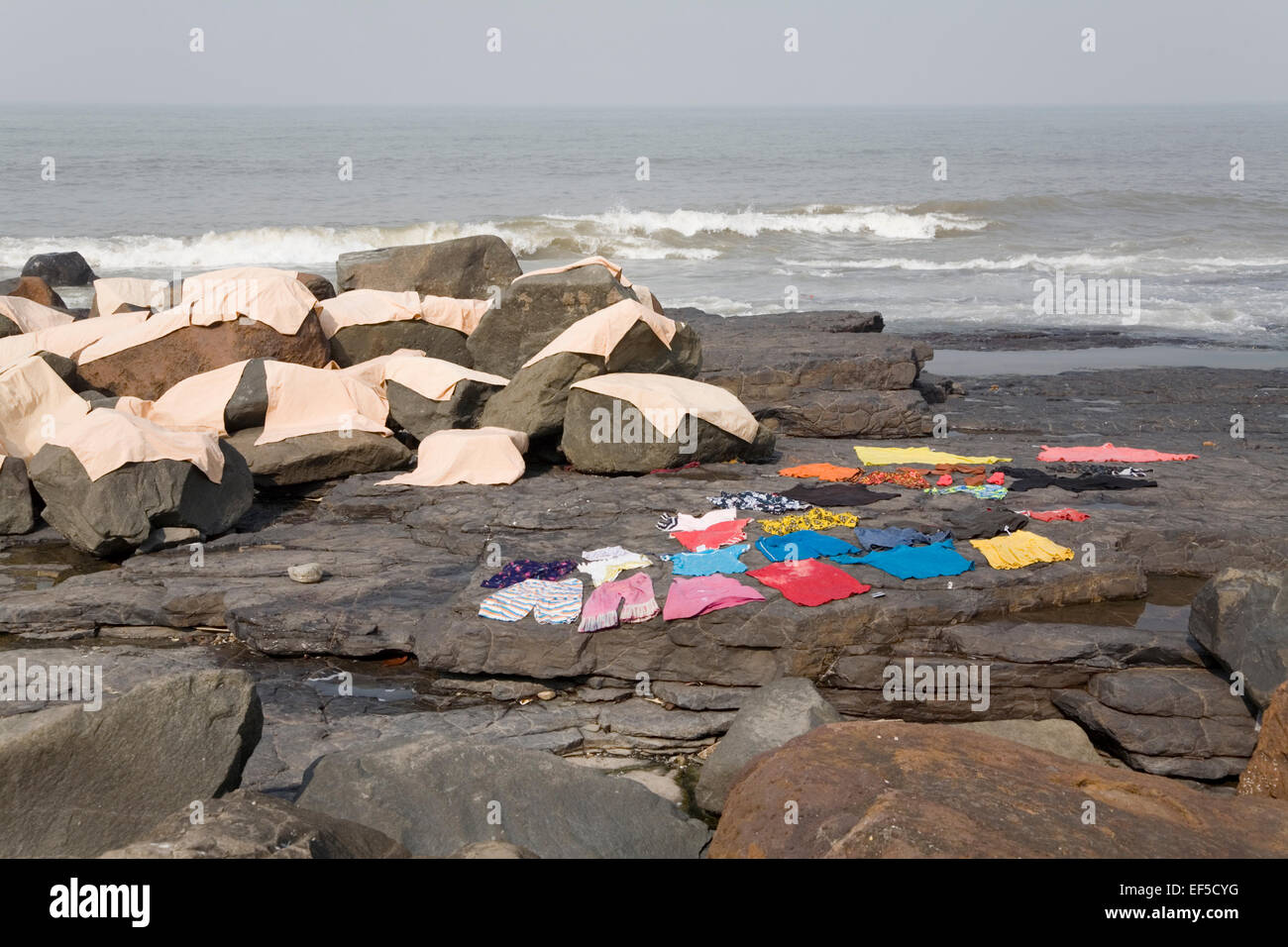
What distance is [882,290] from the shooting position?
2548 cm

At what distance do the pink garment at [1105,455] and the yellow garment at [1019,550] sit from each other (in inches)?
121

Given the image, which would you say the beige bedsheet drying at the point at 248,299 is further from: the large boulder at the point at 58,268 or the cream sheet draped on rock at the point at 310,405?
the large boulder at the point at 58,268

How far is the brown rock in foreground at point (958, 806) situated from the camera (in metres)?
4.02

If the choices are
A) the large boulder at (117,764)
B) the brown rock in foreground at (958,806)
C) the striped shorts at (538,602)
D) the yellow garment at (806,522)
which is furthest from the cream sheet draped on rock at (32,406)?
the brown rock in foreground at (958,806)

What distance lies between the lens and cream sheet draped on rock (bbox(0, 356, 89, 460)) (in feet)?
31.4

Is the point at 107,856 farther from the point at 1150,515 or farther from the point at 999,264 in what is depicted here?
the point at 999,264

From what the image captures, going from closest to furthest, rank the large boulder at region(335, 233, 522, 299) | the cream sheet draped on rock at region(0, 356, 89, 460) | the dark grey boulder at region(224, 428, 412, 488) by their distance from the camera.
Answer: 1. the cream sheet draped on rock at region(0, 356, 89, 460)
2. the dark grey boulder at region(224, 428, 412, 488)
3. the large boulder at region(335, 233, 522, 299)

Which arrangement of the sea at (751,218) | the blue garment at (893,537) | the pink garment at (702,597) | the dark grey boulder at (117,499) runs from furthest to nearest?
the sea at (751,218), the dark grey boulder at (117,499), the blue garment at (893,537), the pink garment at (702,597)

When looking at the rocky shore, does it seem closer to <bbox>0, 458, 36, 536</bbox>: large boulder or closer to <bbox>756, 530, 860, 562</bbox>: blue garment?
<bbox>0, 458, 36, 536</bbox>: large boulder

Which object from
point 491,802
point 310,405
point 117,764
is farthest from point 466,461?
point 117,764

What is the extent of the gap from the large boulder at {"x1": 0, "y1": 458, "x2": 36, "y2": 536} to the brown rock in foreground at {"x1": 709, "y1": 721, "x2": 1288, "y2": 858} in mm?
6695

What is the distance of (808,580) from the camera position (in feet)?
23.1

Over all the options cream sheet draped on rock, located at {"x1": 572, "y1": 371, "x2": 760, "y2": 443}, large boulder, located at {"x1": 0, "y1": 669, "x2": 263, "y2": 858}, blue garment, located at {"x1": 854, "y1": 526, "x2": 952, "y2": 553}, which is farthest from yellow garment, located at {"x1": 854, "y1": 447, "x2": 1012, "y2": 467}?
large boulder, located at {"x1": 0, "y1": 669, "x2": 263, "y2": 858}

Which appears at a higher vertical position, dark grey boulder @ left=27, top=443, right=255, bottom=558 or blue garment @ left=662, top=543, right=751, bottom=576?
dark grey boulder @ left=27, top=443, right=255, bottom=558
